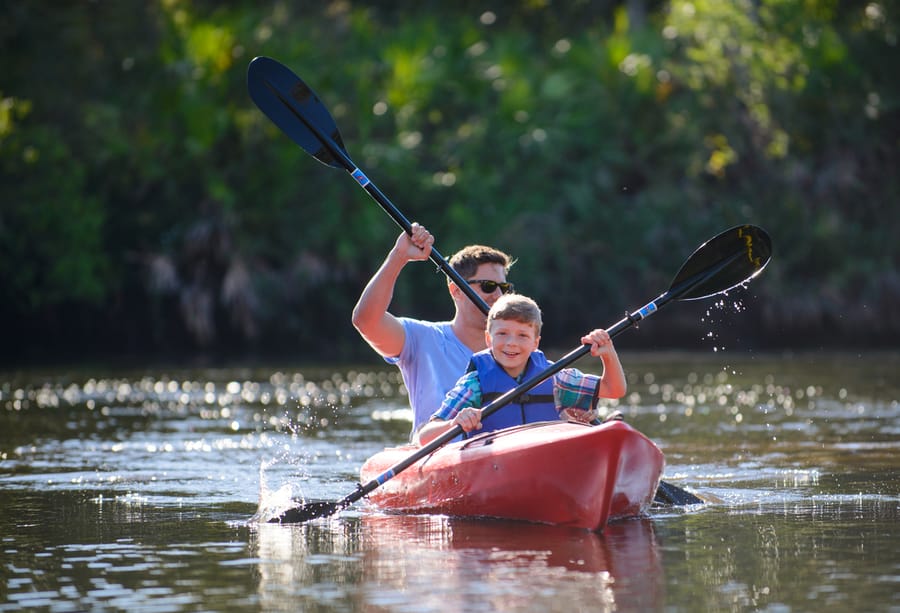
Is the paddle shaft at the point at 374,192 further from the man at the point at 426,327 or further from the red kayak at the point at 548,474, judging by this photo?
the red kayak at the point at 548,474

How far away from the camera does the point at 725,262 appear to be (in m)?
8.39

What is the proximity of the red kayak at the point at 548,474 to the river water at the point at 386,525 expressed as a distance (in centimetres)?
9

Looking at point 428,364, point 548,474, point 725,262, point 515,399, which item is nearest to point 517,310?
point 515,399

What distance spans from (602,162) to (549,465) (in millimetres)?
18412

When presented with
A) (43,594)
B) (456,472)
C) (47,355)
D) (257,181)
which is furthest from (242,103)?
(43,594)

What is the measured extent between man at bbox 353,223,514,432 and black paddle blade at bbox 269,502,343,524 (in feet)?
2.63

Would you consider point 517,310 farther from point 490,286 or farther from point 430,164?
point 430,164

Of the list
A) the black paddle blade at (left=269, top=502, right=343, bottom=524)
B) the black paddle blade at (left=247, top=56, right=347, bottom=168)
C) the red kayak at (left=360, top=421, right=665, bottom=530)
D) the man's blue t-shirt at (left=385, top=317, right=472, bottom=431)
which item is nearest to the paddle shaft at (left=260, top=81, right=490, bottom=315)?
the black paddle blade at (left=247, top=56, right=347, bottom=168)

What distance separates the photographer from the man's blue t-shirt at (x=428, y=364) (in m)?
7.82

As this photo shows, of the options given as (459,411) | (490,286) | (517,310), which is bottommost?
(459,411)

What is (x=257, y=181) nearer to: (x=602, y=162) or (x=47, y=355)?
(x=47, y=355)

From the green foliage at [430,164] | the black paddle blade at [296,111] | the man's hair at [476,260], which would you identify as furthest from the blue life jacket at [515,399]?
the green foliage at [430,164]

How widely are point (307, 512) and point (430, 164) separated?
17.1 m

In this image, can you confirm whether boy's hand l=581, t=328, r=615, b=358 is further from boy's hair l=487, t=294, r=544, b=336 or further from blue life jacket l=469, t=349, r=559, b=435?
blue life jacket l=469, t=349, r=559, b=435
